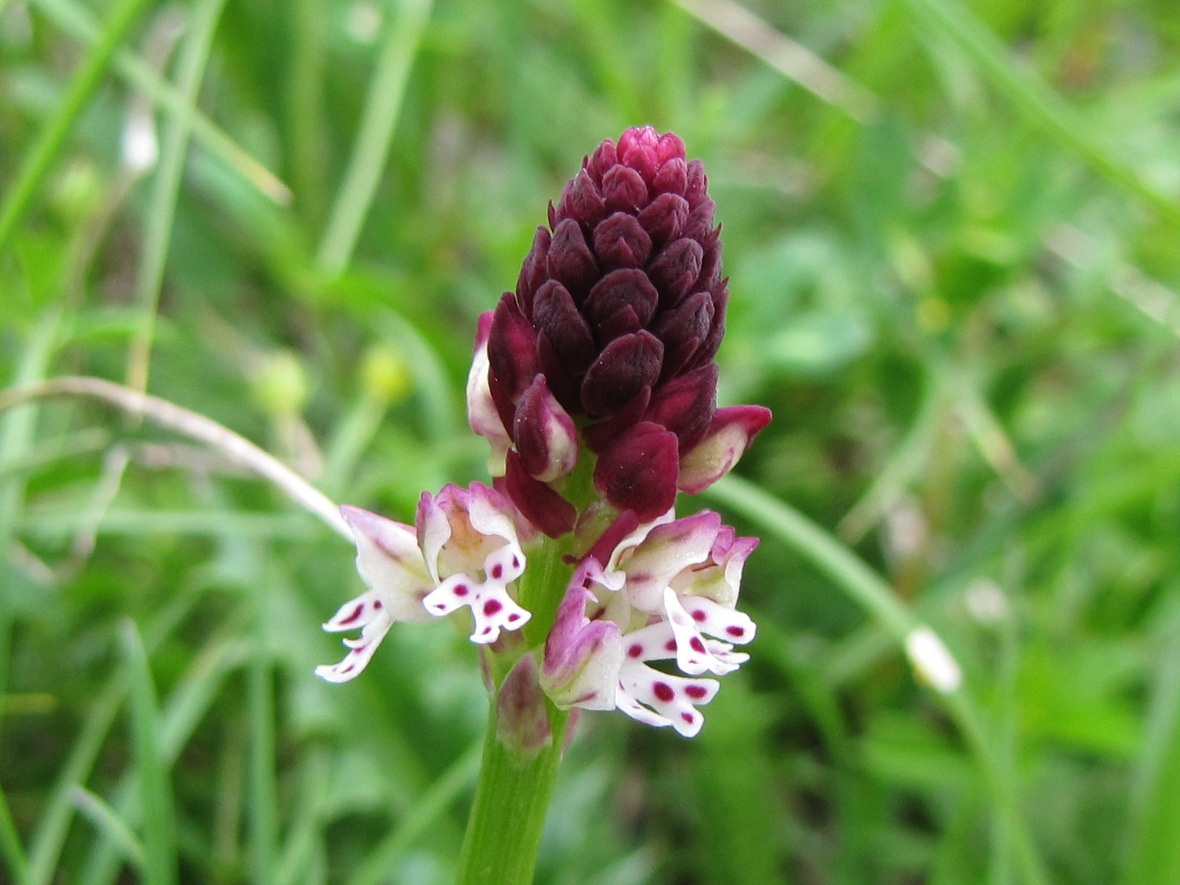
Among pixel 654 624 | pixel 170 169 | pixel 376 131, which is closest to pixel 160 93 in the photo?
pixel 170 169

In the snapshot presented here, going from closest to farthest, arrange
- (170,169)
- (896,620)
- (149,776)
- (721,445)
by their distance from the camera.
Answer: (721,445) → (149,776) → (896,620) → (170,169)

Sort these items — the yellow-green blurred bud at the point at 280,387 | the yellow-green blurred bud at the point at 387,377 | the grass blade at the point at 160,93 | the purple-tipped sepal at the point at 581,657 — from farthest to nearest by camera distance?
the yellow-green blurred bud at the point at 387,377 < the yellow-green blurred bud at the point at 280,387 < the grass blade at the point at 160,93 < the purple-tipped sepal at the point at 581,657

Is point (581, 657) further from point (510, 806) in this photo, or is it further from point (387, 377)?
point (387, 377)

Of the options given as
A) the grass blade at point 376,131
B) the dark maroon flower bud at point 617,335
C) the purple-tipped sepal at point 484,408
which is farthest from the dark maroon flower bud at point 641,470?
the grass blade at point 376,131

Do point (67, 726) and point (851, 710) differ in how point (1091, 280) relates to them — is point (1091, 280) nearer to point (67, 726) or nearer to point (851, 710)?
point (851, 710)

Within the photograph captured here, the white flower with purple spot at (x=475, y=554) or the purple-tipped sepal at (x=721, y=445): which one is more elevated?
the purple-tipped sepal at (x=721, y=445)

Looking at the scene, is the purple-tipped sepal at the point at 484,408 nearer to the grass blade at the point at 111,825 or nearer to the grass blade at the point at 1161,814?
the grass blade at the point at 111,825

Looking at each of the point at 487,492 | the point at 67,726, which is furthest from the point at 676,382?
the point at 67,726

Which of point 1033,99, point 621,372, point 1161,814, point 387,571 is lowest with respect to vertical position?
point 387,571
